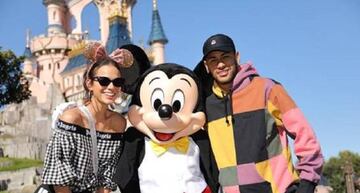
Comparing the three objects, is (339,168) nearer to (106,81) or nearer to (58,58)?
(58,58)

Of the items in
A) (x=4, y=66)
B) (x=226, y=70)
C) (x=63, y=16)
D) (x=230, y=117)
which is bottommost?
(x=230, y=117)

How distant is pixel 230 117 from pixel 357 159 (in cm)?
3550

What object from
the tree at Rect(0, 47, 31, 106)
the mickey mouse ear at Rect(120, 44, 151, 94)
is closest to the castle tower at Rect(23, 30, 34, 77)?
the tree at Rect(0, 47, 31, 106)

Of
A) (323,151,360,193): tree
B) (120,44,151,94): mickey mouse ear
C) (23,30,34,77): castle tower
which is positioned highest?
(23,30,34,77): castle tower

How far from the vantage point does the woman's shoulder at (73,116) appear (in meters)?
3.57

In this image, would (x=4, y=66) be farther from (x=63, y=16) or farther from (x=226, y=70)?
(x=63, y=16)

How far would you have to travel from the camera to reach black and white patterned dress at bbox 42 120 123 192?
345 cm

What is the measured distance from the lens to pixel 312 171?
3.45m

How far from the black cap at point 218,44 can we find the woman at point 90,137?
26.0 inches

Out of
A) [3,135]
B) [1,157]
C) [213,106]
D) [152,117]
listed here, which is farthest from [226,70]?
[3,135]

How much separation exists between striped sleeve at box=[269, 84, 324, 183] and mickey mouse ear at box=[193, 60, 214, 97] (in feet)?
2.13

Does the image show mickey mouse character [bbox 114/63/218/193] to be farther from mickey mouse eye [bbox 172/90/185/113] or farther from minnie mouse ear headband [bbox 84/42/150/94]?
minnie mouse ear headband [bbox 84/42/150/94]

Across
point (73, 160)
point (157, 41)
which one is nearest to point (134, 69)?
point (73, 160)

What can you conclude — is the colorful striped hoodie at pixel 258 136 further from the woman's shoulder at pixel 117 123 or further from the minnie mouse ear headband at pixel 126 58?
the minnie mouse ear headband at pixel 126 58
